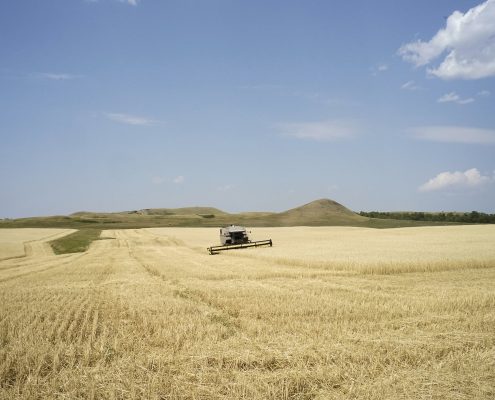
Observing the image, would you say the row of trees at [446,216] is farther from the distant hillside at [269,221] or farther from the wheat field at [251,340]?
the wheat field at [251,340]

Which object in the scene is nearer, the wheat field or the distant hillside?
the wheat field

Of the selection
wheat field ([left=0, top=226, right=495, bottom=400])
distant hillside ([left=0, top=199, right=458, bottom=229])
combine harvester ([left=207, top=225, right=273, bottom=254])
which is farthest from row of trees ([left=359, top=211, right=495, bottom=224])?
wheat field ([left=0, top=226, right=495, bottom=400])

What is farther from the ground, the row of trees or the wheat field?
the row of trees

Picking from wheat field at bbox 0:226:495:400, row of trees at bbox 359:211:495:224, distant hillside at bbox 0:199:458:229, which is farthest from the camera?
row of trees at bbox 359:211:495:224

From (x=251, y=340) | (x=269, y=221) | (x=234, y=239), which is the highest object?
(x=269, y=221)

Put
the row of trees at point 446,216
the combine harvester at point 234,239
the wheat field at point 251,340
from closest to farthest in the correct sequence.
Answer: the wheat field at point 251,340 < the combine harvester at point 234,239 < the row of trees at point 446,216

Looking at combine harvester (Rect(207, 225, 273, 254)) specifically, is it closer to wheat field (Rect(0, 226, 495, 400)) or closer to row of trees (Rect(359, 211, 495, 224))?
wheat field (Rect(0, 226, 495, 400))

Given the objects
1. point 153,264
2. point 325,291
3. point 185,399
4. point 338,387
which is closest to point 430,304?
point 325,291

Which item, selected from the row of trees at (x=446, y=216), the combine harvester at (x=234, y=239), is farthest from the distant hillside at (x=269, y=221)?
the combine harvester at (x=234, y=239)

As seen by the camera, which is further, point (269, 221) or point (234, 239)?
point (269, 221)

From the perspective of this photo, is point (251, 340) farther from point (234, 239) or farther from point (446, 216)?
point (446, 216)

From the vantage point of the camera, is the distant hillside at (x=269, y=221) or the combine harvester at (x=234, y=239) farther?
the distant hillside at (x=269, y=221)

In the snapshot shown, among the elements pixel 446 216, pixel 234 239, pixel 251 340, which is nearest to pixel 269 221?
pixel 446 216

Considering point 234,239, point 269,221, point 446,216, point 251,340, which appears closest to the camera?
point 251,340
